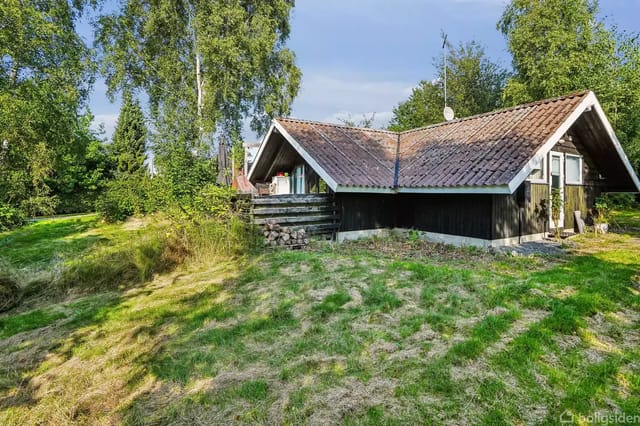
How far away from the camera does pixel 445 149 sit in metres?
10.5

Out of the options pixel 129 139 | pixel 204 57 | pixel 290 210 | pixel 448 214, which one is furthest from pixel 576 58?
pixel 129 139

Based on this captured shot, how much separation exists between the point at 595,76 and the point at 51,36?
80.9 feet

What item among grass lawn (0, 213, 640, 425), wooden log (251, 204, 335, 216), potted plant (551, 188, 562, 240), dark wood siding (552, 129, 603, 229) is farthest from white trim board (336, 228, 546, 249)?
grass lawn (0, 213, 640, 425)

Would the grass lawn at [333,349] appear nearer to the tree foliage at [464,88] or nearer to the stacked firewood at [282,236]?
the stacked firewood at [282,236]

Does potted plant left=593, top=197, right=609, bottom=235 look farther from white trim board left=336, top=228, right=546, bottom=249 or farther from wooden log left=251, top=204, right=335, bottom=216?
wooden log left=251, top=204, right=335, bottom=216

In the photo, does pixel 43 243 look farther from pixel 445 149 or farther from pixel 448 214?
pixel 445 149

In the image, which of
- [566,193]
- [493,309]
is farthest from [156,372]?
[566,193]

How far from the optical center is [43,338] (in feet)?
13.7

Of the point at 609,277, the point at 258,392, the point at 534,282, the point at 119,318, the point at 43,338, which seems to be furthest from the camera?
the point at 609,277

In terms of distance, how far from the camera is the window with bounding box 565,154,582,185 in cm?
1059

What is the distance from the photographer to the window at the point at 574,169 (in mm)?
10586

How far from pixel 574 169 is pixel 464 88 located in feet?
57.8

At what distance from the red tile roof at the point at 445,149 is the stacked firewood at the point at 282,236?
1.79 m

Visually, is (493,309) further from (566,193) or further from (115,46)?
(115,46)
